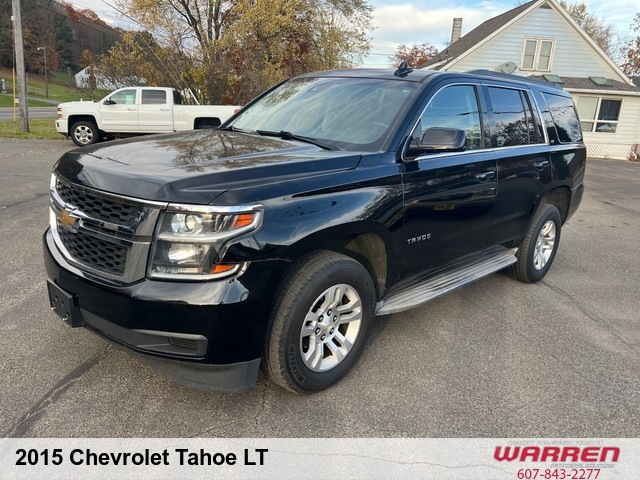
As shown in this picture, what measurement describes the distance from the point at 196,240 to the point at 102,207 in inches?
24.2

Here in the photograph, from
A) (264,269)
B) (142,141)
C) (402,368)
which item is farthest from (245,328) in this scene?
(142,141)

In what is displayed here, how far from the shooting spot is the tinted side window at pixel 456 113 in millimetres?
3408

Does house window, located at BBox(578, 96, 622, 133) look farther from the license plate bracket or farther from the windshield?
the license plate bracket

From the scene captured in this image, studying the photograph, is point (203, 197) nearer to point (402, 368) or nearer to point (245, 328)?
point (245, 328)

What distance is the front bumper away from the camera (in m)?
2.23

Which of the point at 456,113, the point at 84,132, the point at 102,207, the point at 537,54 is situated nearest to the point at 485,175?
the point at 456,113

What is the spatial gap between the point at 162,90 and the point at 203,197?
14.2 meters

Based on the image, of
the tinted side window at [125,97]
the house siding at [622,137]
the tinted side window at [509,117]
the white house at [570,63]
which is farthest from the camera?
the house siding at [622,137]

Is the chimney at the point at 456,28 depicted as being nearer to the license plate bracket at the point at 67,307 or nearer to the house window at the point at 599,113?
the house window at the point at 599,113

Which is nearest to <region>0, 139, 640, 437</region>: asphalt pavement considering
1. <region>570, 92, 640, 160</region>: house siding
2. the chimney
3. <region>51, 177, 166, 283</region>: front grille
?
<region>51, 177, 166, 283</region>: front grille

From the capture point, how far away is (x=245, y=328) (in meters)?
2.34

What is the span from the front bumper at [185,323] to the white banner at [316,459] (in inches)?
14.1

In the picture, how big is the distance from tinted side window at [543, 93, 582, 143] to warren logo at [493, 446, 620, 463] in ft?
11.0

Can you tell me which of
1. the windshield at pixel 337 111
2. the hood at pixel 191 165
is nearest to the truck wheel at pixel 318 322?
the hood at pixel 191 165
